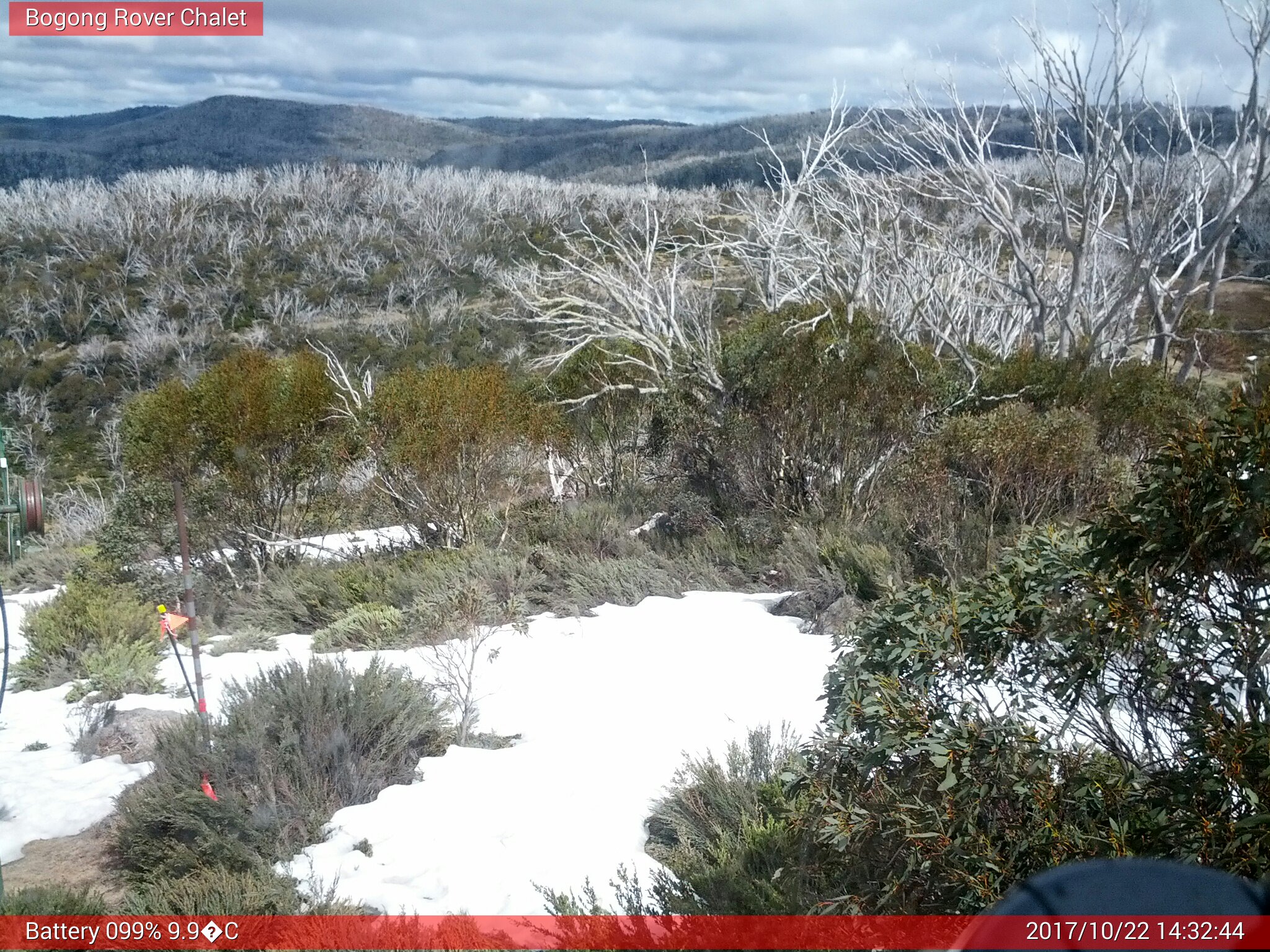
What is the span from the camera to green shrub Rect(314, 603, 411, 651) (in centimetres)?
668

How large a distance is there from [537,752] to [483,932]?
1749mm

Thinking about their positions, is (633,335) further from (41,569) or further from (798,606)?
(41,569)

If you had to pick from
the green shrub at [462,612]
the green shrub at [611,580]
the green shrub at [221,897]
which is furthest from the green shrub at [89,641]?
the green shrub at [221,897]

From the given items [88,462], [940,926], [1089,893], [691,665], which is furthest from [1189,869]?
[88,462]

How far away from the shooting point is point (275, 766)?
4.21 m

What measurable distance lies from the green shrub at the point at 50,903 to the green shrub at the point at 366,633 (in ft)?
9.93

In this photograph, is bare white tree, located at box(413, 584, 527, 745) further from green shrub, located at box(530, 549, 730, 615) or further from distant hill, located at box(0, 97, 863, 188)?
distant hill, located at box(0, 97, 863, 188)

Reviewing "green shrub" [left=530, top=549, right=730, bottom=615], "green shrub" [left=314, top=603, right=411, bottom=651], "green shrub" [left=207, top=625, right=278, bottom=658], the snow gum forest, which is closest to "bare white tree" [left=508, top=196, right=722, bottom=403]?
the snow gum forest

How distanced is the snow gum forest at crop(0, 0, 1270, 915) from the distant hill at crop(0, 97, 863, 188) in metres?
19.6

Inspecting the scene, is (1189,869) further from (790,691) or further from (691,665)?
(691,665)

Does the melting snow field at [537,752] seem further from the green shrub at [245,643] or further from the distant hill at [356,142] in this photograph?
the distant hill at [356,142]

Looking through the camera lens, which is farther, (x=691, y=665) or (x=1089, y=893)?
(x=691, y=665)

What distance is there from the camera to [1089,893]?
91cm

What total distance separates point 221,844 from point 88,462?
2467 centimetres
